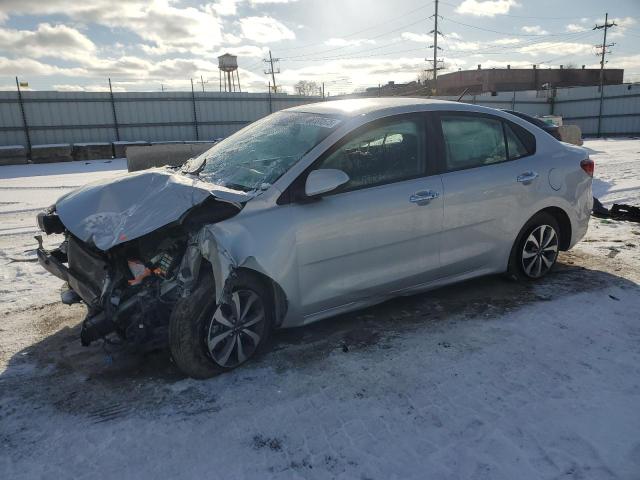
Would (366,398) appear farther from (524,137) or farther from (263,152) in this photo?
(524,137)

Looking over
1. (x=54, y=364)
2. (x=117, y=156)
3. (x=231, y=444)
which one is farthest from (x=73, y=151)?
(x=231, y=444)

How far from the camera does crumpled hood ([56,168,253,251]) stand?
2.89 m

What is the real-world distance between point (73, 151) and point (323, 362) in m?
19.9

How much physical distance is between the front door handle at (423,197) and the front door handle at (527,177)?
972mm

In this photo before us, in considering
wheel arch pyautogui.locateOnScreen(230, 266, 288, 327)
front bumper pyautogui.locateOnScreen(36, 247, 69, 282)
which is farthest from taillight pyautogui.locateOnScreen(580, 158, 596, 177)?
front bumper pyautogui.locateOnScreen(36, 247, 69, 282)

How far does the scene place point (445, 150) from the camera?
3797mm

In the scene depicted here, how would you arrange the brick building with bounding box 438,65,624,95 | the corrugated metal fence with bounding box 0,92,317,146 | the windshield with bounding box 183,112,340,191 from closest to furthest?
the windshield with bounding box 183,112,340,191
the corrugated metal fence with bounding box 0,92,317,146
the brick building with bounding box 438,65,624,95

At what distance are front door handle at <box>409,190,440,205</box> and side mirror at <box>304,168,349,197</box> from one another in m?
0.66

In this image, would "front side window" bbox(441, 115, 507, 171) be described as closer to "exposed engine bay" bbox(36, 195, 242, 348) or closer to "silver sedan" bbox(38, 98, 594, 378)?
"silver sedan" bbox(38, 98, 594, 378)

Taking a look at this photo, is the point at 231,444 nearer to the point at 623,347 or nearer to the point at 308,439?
the point at 308,439

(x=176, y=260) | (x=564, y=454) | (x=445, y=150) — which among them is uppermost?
(x=445, y=150)

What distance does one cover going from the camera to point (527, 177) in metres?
4.15

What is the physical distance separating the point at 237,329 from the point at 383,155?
5.35 feet

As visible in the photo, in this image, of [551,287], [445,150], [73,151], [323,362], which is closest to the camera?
[323,362]
